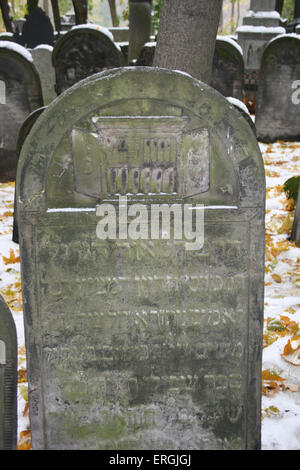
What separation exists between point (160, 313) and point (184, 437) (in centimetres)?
60

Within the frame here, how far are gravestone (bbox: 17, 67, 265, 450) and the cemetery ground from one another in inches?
15.5

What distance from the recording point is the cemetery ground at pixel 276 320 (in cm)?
263

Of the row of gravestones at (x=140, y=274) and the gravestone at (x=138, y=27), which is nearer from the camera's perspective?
the row of gravestones at (x=140, y=274)

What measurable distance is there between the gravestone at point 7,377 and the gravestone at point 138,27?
11.3 metres

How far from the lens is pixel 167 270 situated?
2.15 metres

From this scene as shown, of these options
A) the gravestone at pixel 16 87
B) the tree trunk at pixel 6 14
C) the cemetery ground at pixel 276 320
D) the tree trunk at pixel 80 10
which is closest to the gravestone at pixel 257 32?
the tree trunk at pixel 80 10

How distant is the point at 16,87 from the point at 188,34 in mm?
2973

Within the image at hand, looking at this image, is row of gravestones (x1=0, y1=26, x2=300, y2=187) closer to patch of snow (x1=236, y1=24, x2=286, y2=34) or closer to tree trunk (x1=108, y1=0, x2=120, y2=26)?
patch of snow (x1=236, y1=24, x2=286, y2=34)

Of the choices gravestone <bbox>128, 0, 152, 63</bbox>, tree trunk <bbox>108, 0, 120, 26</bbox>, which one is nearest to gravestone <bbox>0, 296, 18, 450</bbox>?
gravestone <bbox>128, 0, 152, 63</bbox>

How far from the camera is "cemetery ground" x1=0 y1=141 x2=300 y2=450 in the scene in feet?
8.63

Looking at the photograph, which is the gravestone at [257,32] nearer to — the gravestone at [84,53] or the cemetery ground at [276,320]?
the gravestone at [84,53]

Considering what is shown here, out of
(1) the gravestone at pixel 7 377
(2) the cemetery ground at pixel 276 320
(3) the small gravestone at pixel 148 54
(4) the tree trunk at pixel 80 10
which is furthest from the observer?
(4) the tree trunk at pixel 80 10

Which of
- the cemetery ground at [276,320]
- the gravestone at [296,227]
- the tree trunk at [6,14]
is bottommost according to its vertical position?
the cemetery ground at [276,320]

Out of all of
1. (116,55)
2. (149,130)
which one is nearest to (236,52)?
(116,55)
